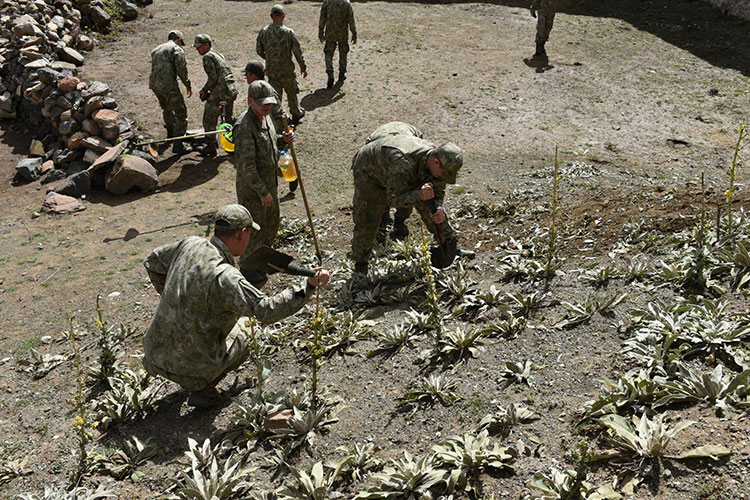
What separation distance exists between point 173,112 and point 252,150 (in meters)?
5.76

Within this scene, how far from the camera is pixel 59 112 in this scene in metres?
11.8

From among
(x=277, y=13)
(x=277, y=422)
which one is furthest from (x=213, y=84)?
(x=277, y=422)

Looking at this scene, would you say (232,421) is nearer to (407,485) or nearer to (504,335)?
(407,485)

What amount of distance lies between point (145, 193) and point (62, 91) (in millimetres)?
3150

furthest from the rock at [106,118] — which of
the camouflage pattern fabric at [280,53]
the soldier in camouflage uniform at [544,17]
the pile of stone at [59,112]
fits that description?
the soldier in camouflage uniform at [544,17]

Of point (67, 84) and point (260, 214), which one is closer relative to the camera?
point (260, 214)

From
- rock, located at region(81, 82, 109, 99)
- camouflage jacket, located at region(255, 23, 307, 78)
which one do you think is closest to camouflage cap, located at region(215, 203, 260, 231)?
camouflage jacket, located at region(255, 23, 307, 78)

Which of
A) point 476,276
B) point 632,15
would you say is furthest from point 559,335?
point 632,15

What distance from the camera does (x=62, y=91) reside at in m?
11.9

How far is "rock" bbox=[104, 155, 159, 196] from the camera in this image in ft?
34.7

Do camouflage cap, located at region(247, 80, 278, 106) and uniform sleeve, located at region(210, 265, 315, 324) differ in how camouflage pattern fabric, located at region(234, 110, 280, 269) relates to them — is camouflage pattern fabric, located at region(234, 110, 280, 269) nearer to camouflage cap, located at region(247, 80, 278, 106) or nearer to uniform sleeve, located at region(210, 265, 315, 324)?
camouflage cap, located at region(247, 80, 278, 106)

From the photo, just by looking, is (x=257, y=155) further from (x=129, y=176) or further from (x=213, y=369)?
(x=129, y=176)

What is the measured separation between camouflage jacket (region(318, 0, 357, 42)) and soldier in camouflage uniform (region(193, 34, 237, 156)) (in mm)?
3033

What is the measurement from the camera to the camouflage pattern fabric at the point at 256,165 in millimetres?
7078
